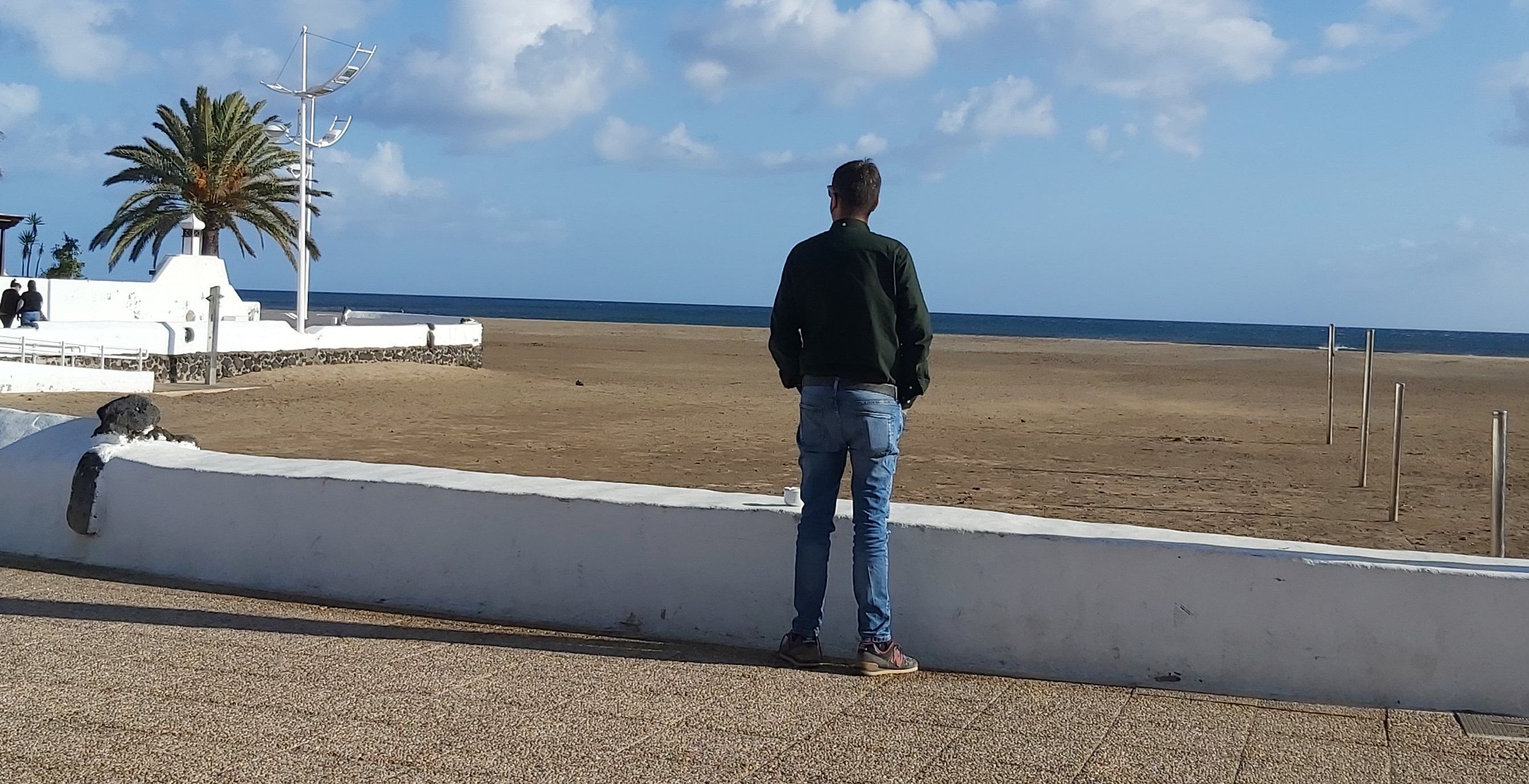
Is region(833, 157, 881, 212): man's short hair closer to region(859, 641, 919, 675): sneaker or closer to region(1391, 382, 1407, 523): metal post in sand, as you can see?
region(859, 641, 919, 675): sneaker

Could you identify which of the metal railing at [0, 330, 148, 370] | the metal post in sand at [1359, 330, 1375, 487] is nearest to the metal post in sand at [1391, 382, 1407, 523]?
the metal post in sand at [1359, 330, 1375, 487]

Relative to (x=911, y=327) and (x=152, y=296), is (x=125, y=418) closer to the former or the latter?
(x=911, y=327)

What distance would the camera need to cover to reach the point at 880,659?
15.0ft

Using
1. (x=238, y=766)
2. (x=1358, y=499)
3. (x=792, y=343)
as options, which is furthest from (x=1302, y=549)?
(x=1358, y=499)

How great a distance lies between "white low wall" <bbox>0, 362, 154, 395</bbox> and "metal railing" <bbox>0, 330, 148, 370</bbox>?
407mm

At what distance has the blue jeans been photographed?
456 cm

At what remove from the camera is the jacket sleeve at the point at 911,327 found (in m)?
4.58

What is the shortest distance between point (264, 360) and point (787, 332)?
2062cm

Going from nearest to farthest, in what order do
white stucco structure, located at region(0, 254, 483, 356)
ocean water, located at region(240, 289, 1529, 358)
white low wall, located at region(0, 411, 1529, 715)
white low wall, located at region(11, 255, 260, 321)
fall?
white low wall, located at region(0, 411, 1529, 715) → white stucco structure, located at region(0, 254, 483, 356) → white low wall, located at region(11, 255, 260, 321) → ocean water, located at region(240, 289, 1529, 358)

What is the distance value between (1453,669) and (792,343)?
2346mm

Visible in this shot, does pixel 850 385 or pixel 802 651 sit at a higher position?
pixel 850 385

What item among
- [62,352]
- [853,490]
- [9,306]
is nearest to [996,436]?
[853,490]

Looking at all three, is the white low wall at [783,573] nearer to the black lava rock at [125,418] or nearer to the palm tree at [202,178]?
the black lava rock at [125,418]

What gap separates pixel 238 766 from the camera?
11.4 ft
